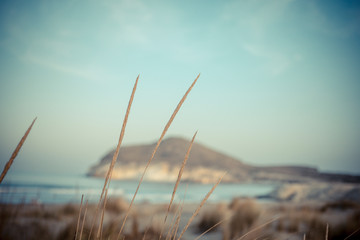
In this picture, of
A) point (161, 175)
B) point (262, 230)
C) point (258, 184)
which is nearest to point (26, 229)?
point (262, 230)

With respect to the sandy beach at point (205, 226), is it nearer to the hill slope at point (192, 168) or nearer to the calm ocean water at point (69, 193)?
the calm ocean water at point (69, 193)

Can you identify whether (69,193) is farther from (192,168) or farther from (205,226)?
(192,168)

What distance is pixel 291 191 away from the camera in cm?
1593

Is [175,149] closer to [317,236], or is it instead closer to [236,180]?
[236,180]

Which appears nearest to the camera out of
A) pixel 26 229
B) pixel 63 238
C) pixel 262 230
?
pixel 63 238

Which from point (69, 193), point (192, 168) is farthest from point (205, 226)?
point (192, 168)

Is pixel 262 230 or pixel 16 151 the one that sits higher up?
pixel 16 151

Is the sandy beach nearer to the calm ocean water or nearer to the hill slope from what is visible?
the calm ocean water

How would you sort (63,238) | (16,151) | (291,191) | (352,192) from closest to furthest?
(16,151) → (63,238) → (352,192) → (291,191)

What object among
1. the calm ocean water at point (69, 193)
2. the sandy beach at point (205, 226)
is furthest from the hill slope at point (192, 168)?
the sandy beach at point (205, 226)

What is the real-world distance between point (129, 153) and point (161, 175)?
9.57 m

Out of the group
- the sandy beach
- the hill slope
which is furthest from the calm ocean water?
the hill slope

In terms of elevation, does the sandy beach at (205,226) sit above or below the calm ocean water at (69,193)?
above

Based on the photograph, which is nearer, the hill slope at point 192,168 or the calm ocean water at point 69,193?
the calm ocean water at point 69,193
